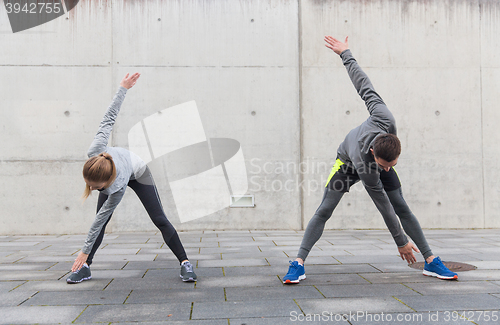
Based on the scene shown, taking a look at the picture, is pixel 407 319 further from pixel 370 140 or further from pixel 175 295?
pixel 175 295

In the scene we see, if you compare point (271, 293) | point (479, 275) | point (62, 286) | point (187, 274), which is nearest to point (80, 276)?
point (62, 286)

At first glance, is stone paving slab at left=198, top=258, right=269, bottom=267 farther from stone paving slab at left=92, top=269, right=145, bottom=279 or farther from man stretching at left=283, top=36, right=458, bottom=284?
man stretching at left=283, top=36, right=458, bottom=284

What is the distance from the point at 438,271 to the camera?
3.23 metres

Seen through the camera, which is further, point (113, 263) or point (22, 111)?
point (22, 111)

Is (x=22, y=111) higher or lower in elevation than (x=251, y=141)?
higher

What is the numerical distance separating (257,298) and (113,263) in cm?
205

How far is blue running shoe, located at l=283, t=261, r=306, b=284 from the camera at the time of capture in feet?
10.1

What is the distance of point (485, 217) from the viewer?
687 cm

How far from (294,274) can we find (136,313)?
4.39ft

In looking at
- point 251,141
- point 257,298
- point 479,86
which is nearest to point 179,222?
point 251,141

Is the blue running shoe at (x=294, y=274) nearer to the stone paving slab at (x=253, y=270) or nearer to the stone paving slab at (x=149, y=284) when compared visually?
the stone paving slab at (x=253, y=270)

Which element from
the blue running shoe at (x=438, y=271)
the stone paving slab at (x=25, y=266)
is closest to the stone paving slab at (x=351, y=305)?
the blue running shoe at (x=438, y=271)

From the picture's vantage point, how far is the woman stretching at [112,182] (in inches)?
109

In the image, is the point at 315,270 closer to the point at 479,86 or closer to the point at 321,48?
the point at 321,48
